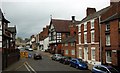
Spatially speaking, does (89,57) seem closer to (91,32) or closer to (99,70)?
(91,32)

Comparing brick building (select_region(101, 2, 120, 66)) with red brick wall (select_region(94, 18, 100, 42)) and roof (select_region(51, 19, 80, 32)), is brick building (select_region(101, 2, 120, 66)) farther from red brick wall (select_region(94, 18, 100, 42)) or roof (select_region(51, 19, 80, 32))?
roof (select_region(51, 19, 80, 32))

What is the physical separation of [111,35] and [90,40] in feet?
26.6

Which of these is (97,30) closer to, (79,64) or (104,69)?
(79,64)

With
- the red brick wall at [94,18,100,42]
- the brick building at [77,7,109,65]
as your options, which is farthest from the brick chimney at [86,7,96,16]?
the red brick wall at [94,18,100,42]

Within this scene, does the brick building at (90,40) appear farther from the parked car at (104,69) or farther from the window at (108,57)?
the parked car at (104,69)

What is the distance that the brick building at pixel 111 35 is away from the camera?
32.5 metres

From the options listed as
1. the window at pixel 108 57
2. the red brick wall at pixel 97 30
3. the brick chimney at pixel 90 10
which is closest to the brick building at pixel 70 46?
the brick chimney at pixel 90 10

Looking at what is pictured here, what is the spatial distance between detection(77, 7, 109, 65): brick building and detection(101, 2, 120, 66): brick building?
5.98ft

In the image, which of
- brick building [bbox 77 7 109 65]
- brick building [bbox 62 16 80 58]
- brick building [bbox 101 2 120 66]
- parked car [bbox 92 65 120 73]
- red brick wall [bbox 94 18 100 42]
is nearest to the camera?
parked car [bbox 92 65 120 73]

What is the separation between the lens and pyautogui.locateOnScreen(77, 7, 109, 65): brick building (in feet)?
128

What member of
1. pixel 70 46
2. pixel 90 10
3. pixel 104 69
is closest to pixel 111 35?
pixel 104 69

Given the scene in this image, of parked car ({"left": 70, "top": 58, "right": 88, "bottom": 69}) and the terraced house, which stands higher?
the terraced house

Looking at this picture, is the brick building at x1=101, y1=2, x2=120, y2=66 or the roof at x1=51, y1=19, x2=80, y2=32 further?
the roof at x1=51, y1=19, x2=80, y2=32

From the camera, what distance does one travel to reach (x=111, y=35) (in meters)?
34.1
